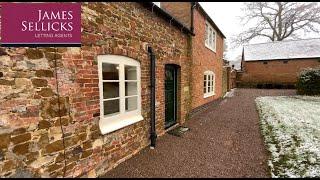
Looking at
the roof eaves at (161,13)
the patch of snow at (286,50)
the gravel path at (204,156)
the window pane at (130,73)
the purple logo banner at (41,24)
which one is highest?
the patch of snow at (286,50)

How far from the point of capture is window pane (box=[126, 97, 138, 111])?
556 centimetres

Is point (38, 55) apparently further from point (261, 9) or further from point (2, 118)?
point (261, 9)

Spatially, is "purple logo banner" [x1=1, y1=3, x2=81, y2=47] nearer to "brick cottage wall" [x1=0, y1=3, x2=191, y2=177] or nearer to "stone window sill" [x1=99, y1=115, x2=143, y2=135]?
"brick cottage wall" [x1=0, y1=3, x2=191, y2=177]

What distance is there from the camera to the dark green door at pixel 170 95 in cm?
773

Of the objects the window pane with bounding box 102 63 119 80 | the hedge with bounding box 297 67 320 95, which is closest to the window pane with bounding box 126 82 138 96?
the window pane with bounding box 102 63 119 80

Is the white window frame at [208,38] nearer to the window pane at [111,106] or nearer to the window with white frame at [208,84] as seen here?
the window with white frame at [208,84]

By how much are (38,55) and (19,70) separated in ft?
1.19

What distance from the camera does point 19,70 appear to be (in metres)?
3.01

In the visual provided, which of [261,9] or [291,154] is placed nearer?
[291,154]

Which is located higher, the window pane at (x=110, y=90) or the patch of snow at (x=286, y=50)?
the patch of snow at (x=286, y=50)

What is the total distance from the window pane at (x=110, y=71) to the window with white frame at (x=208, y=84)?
8.61 metres

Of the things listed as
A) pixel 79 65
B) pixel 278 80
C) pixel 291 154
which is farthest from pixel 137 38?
pixel 278 80

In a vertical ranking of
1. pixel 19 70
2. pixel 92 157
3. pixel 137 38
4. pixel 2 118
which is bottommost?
pixel 92 157

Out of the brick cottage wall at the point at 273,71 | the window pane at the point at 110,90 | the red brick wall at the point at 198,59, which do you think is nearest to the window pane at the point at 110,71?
the window pane at the point at 110,90
